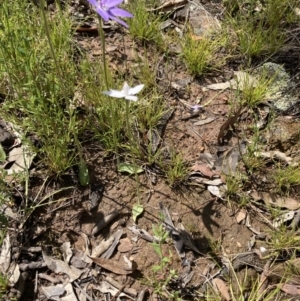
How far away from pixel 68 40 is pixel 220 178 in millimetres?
1065

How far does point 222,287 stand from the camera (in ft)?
6.24

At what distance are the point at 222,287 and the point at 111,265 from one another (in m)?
0.48

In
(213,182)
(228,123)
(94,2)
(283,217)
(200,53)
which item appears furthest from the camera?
(200,53)

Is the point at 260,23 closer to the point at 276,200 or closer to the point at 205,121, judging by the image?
the point at 205,121

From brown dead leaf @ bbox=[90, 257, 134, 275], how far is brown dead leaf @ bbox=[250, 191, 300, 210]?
0.70m

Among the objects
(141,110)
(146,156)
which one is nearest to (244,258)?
(146,156)

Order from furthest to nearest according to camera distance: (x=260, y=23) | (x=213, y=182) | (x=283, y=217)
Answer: (x=260, y=23) < (x=213, y=182) < (x=283, y=217)

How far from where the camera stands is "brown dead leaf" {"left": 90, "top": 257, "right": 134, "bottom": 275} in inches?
75.5

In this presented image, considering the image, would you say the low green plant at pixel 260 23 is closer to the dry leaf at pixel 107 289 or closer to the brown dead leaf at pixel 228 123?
the brown dead leaf at pixel 228 123

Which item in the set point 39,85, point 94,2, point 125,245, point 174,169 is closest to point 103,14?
point 94,2

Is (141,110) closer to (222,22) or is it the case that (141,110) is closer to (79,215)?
(79,215)

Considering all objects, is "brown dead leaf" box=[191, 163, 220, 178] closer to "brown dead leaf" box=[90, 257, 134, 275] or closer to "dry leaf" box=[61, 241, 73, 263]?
"brown dead leaf" box=[90, 257, 134, 275]

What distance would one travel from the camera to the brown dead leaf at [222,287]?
1.88 metres

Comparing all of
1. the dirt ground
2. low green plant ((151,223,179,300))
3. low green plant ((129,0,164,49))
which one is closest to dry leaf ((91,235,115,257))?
the dirt ground
